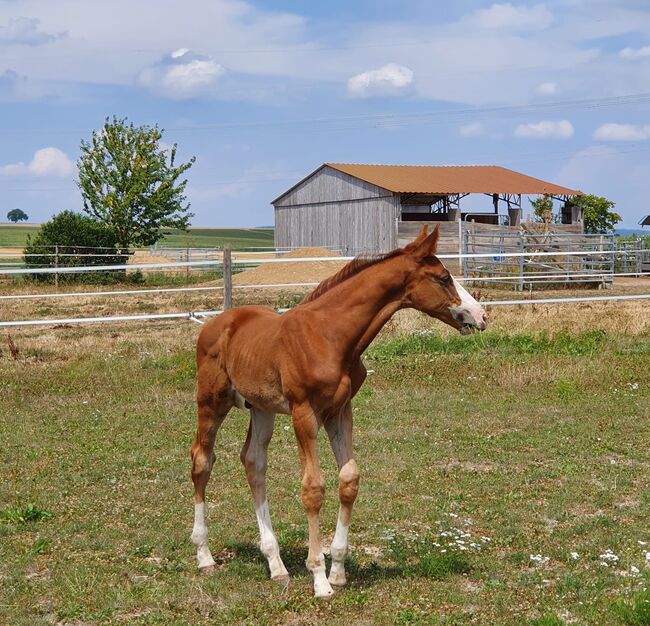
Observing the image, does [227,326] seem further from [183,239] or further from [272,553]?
[183,239]

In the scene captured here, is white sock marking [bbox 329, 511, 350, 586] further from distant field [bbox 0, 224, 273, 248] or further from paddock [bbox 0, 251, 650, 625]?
distant field [bbox 0, 224, 273, 248]

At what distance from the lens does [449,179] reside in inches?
1850

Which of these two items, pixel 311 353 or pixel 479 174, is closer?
pixel 311 353

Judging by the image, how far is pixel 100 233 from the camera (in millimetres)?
34594

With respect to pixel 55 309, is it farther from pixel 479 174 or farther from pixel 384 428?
pixel 479 174

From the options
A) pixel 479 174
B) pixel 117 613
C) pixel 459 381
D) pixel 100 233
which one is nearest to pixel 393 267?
pixel 117 613

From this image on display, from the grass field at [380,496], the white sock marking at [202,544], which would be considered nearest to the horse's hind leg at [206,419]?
the white sock marking at [202,544]

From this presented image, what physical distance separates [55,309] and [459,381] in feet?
45.0

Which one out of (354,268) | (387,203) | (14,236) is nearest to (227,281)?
(354,268)

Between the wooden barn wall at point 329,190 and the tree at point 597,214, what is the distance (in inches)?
660

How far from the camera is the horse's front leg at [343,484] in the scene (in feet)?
18.0

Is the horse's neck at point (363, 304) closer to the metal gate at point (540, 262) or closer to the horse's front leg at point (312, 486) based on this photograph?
the horse's front leg at point (312, 486)

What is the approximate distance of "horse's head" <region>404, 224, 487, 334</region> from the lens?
5574mm

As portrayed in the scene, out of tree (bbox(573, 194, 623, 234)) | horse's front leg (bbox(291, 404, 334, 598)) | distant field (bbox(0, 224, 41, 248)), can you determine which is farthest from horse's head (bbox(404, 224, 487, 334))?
distant field (bbox(0, 224, 41, 248))
